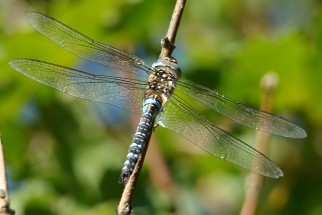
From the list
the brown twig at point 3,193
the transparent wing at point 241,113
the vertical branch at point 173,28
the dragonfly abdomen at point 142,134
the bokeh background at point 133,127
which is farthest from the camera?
the bokeh background at point 133,127

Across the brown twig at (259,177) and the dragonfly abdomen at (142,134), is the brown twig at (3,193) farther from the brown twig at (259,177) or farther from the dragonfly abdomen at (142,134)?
the brown twig at (259,177)

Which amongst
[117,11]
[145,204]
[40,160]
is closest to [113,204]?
[145,204]

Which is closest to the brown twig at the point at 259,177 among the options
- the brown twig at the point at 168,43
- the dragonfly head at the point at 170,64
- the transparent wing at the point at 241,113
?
the transparent wing at the point at 241,113

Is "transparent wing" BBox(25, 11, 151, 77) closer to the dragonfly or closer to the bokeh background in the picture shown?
the dragonfly

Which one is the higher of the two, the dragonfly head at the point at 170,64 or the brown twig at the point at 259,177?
the dragonfly head at the point at 170,64

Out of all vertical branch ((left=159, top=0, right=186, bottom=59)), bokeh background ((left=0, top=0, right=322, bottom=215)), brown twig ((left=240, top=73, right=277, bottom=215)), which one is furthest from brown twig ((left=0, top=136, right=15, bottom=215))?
bokeh background ((left=0, top=0, right=322, bottom=215))

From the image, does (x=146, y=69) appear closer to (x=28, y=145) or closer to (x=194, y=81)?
(x=194, y=81)
